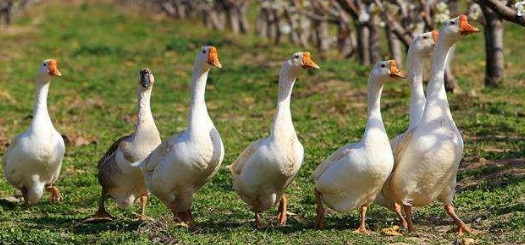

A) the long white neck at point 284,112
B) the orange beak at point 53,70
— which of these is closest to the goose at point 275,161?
the long white neck at point 284,112

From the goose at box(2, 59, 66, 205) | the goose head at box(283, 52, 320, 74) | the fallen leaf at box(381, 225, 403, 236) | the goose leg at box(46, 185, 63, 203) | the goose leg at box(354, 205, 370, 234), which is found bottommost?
the goose leg at box(46, 185, 63, 203)

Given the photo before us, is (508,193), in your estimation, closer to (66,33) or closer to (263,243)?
(263,243)

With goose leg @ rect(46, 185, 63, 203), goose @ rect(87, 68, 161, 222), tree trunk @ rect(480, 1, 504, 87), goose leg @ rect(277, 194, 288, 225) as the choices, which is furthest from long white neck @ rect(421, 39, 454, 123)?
tree trunk @ rect(480, 1, 504, 87)

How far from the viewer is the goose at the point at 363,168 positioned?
8695mm

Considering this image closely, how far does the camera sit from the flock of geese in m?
8.80

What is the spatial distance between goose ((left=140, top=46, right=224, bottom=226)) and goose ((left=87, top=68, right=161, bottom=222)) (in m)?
0.42

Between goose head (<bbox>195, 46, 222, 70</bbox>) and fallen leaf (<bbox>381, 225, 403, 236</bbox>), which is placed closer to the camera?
fallen leaf (<bbox>381, 225, 403, 236</bbox>)

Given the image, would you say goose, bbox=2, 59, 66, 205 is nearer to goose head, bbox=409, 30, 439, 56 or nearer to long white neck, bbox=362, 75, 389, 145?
long white neck, bbox=362, 75, 389, 145

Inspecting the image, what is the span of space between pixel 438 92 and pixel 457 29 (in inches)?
22.0

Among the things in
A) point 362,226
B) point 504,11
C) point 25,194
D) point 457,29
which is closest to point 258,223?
point 362,226

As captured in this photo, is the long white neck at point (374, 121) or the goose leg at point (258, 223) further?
the goose leg at point (258, 223)

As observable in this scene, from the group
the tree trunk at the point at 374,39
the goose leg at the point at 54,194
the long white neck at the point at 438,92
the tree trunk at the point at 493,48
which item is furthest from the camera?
the tree trunk at the point at 374,39

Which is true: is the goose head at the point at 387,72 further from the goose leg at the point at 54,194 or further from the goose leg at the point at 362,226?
the goose leg at the point at 54,194

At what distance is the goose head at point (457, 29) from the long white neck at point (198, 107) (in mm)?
2228
